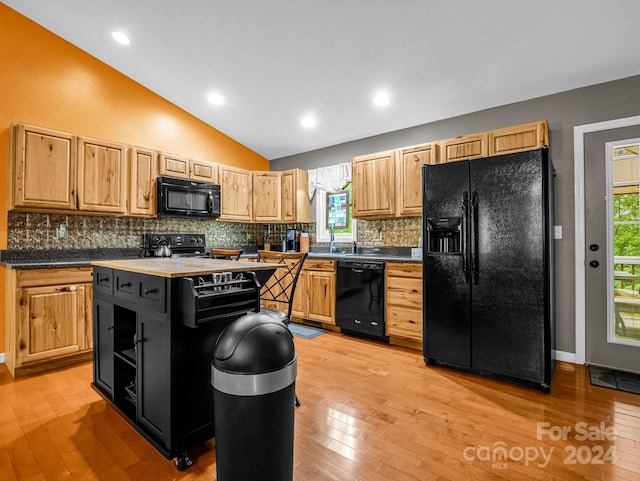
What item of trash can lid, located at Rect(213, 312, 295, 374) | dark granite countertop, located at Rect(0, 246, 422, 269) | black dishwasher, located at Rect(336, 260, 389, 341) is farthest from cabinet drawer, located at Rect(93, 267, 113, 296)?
black dishwasher, located at Rect(336, 260, 389, 341)

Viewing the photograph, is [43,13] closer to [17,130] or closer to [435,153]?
[17,130]

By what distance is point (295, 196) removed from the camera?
4.84 m

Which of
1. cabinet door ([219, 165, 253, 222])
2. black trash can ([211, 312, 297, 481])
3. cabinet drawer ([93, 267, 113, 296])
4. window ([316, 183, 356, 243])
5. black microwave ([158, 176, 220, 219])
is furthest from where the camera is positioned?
window ([316, 183, 356, 243])

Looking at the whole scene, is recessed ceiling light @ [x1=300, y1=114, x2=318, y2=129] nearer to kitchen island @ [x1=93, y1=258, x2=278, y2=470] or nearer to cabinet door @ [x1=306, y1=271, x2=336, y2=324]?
cabinet door @ [x1=306, y1=271, x2=336, y2=324]

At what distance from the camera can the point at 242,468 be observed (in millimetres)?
1251

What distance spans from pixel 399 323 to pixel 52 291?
317 cm

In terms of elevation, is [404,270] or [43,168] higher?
[43,168]

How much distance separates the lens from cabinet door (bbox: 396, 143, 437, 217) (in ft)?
11.6

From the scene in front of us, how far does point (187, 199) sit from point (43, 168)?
138 cm

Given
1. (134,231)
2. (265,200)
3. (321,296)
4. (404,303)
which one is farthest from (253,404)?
(265,200)

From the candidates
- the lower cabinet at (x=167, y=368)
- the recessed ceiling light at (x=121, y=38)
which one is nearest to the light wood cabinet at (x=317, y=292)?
the lower cabinet at (x=167, y=368)

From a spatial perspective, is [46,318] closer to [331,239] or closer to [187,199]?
[187,199]

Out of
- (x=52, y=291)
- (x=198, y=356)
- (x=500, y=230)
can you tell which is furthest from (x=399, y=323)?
(x=52, y=291)

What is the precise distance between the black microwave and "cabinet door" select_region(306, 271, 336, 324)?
1558mm
